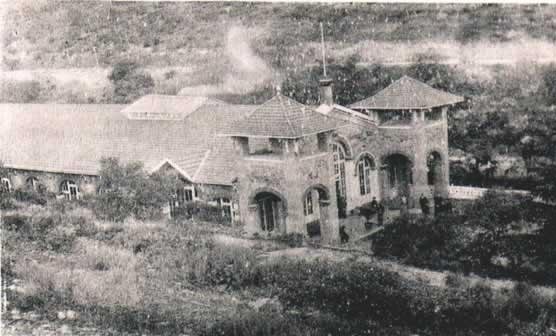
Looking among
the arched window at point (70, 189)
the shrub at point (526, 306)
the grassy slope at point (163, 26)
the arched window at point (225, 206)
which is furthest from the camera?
the arched window at point (225, 206)

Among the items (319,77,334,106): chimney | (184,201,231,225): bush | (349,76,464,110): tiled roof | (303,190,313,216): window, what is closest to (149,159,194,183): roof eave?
(184,201,231,225): bush

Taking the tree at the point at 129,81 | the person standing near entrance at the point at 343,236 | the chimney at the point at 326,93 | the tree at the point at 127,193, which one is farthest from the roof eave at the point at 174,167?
the chimney at the point at 326,93

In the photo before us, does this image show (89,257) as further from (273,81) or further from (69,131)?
(273,81)

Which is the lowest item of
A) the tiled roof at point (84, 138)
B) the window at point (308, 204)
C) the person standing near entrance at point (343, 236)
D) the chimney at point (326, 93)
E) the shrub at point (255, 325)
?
the shrub at point (255, 325)

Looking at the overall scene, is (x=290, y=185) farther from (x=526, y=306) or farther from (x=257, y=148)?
(x=526, y=306)

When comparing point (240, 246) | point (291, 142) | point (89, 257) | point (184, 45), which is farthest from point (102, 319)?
point (291, 142)

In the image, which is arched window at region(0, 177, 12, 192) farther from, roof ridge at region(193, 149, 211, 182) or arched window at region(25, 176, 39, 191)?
roof ridge at region(193, 149, 211, 182)

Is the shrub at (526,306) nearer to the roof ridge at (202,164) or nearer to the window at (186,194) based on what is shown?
the window at (186,194)
